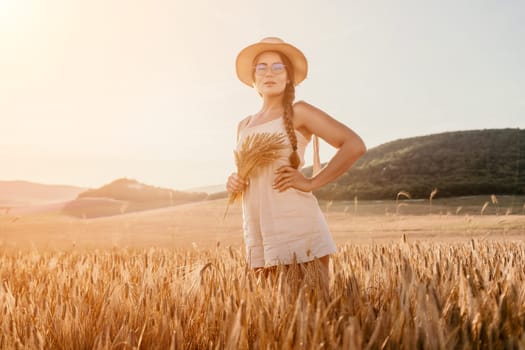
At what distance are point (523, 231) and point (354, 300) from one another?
6.91m

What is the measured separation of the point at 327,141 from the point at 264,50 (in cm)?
85

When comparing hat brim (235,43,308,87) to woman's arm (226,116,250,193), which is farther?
hat brim (235,43,308,87)

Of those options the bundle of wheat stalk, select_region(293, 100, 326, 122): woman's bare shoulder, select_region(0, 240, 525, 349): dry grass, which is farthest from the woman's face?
select_region(0, 240, 525, 349): dry grass

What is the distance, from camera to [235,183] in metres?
2.92

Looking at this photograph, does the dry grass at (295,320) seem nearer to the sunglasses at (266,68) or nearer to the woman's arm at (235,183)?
the woman's arm at (235,183)

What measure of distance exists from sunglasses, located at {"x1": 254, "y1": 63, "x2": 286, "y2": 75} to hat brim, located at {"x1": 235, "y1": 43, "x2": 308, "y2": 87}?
152 mm

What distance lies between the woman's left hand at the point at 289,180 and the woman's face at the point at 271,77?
0.63 meters

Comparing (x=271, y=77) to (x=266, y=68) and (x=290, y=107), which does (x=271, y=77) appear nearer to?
(x=266, y=68)

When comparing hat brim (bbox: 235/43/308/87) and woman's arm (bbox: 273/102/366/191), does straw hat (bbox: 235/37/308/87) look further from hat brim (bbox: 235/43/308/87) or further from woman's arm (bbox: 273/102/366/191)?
woman's arm (bbox: 273/102/366/191)

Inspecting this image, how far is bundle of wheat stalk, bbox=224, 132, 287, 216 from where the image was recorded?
9.17 feet

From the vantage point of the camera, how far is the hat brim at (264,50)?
3166 mm

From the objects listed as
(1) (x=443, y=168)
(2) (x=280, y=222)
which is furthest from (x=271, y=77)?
(1) (x=443, y=168)

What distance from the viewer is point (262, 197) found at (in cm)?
287

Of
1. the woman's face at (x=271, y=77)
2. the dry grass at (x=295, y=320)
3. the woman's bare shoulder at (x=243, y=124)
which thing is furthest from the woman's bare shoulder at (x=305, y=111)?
the dry grass at (x=295, y=320)
